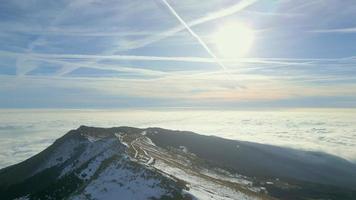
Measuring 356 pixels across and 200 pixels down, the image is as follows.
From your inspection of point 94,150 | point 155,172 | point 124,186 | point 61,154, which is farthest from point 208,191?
point 61,154

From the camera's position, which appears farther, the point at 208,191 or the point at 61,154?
the point at 61,154

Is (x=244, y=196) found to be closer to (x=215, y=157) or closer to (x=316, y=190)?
(x=316, y=190)

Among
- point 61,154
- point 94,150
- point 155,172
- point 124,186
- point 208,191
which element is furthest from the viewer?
point 61,154

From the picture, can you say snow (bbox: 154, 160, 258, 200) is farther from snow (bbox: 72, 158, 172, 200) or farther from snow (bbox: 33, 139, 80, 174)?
snow (bbox: 33, 139, 80, 174)

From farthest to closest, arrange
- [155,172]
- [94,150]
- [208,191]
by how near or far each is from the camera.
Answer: [94,150], [208,191], [155,172]

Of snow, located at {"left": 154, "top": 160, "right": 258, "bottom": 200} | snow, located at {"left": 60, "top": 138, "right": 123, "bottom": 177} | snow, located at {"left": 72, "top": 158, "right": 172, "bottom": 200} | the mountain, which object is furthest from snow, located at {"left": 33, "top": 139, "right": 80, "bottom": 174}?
snow, located at {"left": 72, "top": 158, "right": 172, "bottom": 200}

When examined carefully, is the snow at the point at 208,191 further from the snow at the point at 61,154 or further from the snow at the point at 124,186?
the snow at the point at 61,154

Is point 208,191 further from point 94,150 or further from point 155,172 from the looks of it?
point 94,150

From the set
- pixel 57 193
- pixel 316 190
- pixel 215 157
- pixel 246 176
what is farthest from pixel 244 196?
pixel 215 157

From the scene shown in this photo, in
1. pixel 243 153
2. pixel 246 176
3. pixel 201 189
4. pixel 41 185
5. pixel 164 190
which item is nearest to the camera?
pixel 164 190
